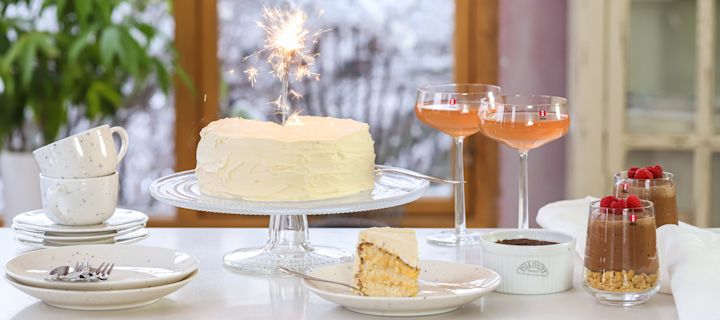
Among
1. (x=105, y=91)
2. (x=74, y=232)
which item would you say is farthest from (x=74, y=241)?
(x=105, y=91)

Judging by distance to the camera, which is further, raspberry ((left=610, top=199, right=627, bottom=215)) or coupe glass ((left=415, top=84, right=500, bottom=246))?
coupe glass ((left=415, top=84, right=500, bottom=246))

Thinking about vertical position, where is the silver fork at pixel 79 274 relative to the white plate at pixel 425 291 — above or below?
above

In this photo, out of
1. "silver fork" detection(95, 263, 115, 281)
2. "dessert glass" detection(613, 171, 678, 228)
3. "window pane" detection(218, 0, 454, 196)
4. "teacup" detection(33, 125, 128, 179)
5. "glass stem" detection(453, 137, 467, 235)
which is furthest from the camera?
"window pane" detection(218, 0, 454, 196)

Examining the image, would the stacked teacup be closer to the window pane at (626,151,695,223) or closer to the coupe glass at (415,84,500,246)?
the coupe glass at (415,84,500,246)

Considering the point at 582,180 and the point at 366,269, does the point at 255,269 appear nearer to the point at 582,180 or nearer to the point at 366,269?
the point at 366,269

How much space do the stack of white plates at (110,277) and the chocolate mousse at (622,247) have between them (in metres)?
0.50

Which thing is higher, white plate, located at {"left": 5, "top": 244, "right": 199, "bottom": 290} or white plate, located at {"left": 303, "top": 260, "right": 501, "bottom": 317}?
white plate, located at {"left": 5, "top": 244, "right": 199, "bottom": 290}

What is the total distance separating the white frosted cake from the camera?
1.52 meters

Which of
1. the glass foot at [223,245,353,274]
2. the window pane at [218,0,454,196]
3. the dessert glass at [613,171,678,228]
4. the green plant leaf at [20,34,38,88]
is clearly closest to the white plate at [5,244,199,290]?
the glass foot at [223,245,353,274]

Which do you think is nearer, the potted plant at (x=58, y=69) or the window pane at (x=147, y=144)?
the potted plant at (x=58, y=69)

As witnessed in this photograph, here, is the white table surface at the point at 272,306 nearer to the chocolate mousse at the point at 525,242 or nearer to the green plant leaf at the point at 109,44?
the chocolate mousse at the point at 525,242

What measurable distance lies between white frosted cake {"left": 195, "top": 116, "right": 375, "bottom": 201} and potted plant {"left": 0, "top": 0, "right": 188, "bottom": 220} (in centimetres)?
178

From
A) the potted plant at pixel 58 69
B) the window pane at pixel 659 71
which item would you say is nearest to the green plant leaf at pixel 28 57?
the potted plant at pixel 58 69

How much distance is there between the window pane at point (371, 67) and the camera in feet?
12.2
